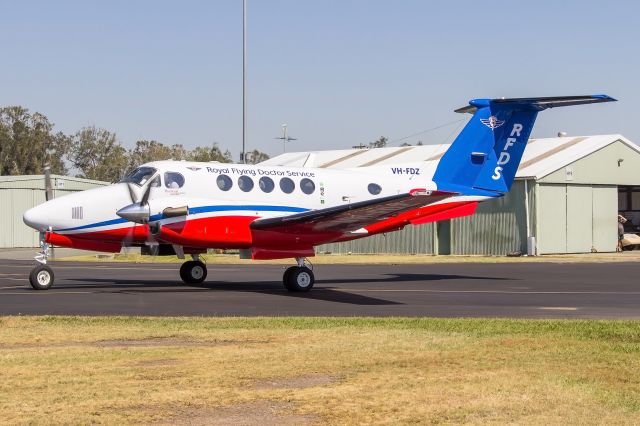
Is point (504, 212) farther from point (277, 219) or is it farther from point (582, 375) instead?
point (582, 375)

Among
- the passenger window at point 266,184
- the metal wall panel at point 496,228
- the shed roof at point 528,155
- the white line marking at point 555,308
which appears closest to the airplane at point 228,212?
the passenger window at point 266,184

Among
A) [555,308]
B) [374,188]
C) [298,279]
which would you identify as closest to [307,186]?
[374,188]

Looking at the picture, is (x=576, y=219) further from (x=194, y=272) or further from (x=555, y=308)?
(x=555, y=308)

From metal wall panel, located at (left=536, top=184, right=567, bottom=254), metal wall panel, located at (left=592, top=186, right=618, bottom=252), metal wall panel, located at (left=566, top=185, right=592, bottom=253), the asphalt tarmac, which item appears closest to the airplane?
the asphalt tarmac

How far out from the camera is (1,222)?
62562 millimetres

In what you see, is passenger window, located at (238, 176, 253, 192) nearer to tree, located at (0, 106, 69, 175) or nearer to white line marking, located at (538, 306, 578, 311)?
white line marking, located at (538, 306, 578, 311)

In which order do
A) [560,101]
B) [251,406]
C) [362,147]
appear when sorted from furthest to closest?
[362,147]
[560,101]
[251,406]

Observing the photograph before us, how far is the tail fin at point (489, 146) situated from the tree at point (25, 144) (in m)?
87.1

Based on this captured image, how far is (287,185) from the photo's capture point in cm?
2641

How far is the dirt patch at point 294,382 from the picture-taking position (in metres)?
10.9

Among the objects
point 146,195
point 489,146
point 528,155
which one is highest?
point 528,155

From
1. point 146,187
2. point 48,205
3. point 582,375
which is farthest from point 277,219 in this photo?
point 582,375

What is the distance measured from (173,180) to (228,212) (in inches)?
64.7

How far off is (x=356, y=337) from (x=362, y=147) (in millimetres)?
54943
